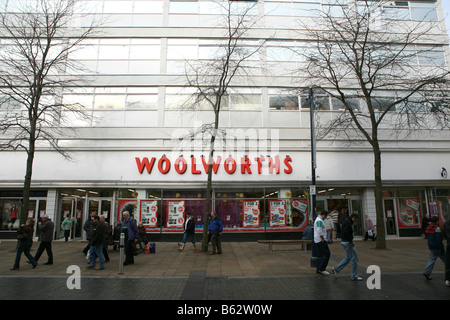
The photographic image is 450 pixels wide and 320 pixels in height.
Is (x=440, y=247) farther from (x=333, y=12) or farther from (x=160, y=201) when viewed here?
(x=333, y=12)

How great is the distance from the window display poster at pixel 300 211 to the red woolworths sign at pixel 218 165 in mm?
1881

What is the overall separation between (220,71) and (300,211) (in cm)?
917

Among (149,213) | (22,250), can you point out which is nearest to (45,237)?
(22,250)

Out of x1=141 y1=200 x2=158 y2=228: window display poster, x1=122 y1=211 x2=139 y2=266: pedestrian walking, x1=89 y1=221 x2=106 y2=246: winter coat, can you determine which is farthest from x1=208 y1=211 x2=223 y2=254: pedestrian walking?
x1=141 y1=200 x2=158 y2=228: window display poster

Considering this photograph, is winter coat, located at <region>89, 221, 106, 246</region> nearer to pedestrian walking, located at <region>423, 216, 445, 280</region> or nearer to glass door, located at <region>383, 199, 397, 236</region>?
pedestrian walking, located at <region>423, 216, 445, 280</region>

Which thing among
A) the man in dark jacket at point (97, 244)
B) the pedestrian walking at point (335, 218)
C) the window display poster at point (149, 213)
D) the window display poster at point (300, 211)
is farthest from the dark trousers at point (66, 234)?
the pedestrian walking at point (335, 218)

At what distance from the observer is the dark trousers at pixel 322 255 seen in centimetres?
802

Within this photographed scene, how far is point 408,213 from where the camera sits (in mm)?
17875

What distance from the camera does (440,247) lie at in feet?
24.1

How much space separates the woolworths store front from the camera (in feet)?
54.8

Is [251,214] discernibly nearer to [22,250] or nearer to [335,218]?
[335,218]

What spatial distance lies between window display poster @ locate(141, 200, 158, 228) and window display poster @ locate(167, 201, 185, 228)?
747mm

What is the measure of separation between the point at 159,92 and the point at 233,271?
12595mm

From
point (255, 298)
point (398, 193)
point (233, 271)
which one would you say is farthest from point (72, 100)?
point (398, 193)
